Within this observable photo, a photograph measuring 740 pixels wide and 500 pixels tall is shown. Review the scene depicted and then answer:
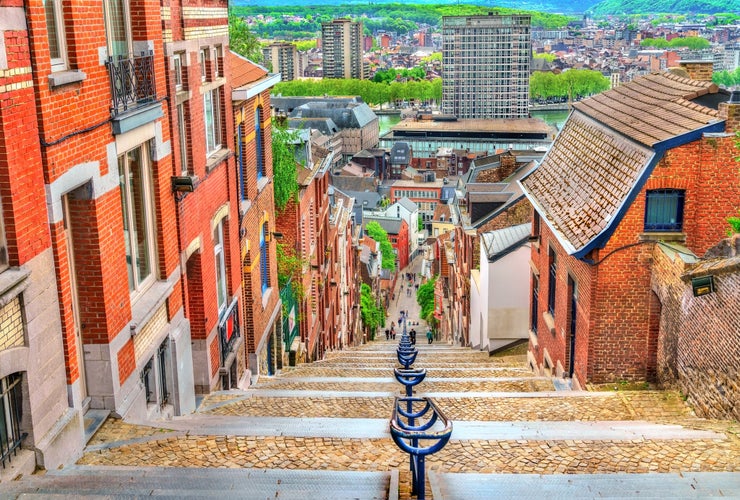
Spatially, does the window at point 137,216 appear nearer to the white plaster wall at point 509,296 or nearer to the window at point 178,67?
the window at point 178,67

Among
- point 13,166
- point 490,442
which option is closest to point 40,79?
point 13,166

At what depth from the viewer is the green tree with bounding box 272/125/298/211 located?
22.0 meters

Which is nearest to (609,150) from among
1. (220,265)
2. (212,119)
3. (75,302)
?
(212,119)

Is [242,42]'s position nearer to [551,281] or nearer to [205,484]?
[551,281]

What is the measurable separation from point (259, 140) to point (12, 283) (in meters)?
12.8

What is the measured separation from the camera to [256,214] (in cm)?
1880

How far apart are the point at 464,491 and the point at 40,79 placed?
5.59 metres

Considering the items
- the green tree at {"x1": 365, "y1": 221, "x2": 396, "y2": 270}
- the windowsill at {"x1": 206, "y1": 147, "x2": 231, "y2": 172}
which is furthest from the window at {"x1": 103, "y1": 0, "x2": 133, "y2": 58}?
the green tree at {"x1": 365, "y1": 221, "x2": 396, "y2": 270}

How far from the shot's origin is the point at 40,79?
7.68 meters

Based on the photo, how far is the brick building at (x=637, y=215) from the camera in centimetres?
1388

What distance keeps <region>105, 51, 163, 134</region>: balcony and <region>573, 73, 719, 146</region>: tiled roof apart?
27.8ft

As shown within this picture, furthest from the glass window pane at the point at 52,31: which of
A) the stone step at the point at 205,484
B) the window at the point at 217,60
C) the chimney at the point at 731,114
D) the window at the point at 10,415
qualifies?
the chimney at the point at 731,114

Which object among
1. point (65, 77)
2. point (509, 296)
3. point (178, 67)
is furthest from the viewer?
point (509, 296)

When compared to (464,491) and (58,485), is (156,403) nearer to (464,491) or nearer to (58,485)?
(58,485)
